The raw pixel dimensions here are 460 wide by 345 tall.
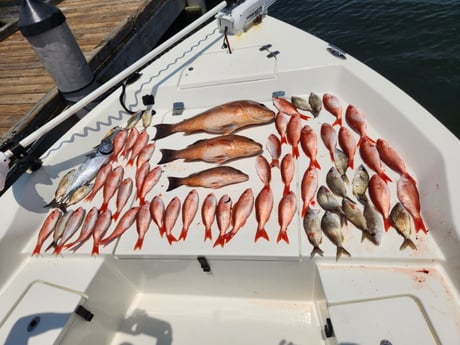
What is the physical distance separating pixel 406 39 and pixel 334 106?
194 inches

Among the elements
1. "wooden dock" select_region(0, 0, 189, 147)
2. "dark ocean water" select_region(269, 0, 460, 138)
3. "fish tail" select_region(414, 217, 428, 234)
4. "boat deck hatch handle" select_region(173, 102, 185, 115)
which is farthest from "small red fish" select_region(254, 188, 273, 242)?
"dark ocean water" select_region(269, 0, 460, 138)

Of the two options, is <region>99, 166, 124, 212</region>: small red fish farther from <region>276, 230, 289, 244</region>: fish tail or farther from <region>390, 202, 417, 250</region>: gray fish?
<region>390, 202, 417, 250</region>: gray fish

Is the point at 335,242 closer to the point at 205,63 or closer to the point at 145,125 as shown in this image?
the point at 145,125

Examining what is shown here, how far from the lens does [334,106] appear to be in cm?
281

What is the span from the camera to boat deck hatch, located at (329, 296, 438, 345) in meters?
1.51

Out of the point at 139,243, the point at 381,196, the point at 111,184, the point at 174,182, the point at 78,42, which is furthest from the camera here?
the point at 78,42

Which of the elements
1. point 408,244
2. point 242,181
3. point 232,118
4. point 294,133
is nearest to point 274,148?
point 294,133

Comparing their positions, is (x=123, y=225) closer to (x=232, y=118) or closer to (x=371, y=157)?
(x=232, y=118)

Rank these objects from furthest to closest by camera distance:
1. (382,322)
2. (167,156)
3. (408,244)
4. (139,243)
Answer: (167,156) < (139,243) < (408,244) < (382,322)

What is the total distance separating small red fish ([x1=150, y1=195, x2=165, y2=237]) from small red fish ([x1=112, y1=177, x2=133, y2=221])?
288 millimetres

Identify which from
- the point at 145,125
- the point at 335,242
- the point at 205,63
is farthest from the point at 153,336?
the point at 205,63

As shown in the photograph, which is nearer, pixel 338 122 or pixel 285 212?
pixel 285 212

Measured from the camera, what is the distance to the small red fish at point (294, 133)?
2560 mm

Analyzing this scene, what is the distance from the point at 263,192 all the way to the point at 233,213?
277mm
